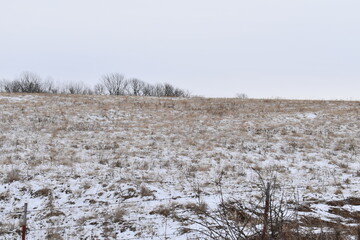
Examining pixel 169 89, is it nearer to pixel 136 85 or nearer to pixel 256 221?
pixel 136 85

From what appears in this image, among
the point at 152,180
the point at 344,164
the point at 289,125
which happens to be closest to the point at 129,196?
the point at 152,180

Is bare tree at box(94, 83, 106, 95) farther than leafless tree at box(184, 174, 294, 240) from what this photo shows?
Yes

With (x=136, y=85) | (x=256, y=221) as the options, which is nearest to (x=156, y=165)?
(x=256, y=221)

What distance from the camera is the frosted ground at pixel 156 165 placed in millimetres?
6316

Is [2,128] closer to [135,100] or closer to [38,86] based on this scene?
[135,100]

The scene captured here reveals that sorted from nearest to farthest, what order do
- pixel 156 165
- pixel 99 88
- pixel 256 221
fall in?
pixel 256 221 < pixel 156 165 < pixel 99 88

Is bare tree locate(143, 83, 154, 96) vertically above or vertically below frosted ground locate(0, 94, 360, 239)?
above

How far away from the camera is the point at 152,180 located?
27.9 feet

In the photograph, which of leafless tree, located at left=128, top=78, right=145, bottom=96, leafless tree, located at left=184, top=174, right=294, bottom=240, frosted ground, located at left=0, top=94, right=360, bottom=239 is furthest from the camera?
leafless tree, located at left=128, top=78, right=145, bottom=96

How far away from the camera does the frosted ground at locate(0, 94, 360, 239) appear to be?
632 cm

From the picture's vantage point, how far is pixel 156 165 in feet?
32.6

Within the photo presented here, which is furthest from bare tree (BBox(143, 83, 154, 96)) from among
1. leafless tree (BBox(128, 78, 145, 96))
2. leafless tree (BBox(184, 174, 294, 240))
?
leafless tree (BBox(184, 174, 294, 240))

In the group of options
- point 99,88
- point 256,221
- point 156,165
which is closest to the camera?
point 256,221

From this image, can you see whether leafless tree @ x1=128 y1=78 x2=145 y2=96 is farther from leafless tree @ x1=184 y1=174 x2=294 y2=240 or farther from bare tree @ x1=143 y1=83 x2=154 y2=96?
leafless tree @ x1=184 y1=174 x2=294 y2=240
